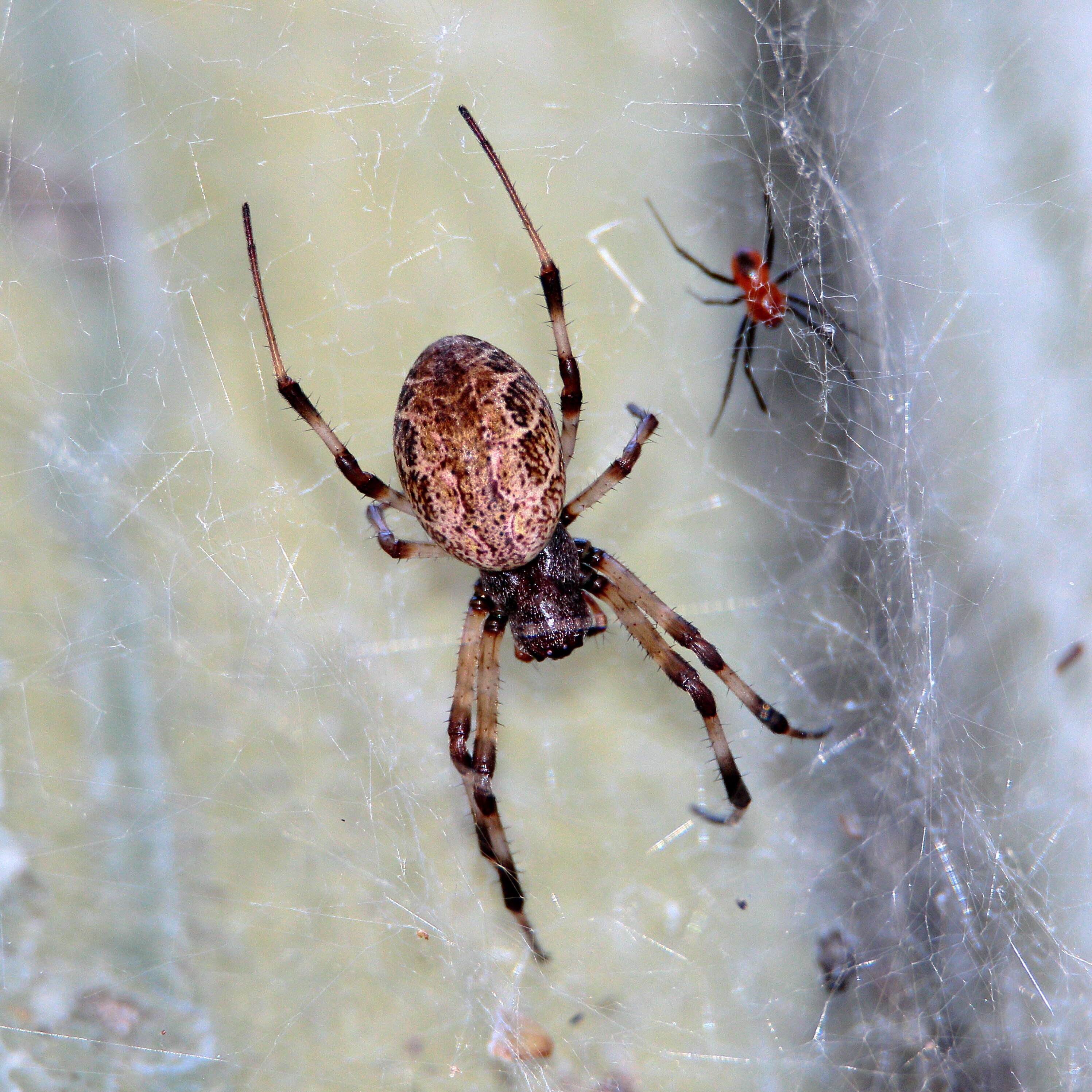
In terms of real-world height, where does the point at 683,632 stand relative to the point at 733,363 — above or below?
below

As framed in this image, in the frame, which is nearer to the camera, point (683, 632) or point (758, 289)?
point (683, 632)

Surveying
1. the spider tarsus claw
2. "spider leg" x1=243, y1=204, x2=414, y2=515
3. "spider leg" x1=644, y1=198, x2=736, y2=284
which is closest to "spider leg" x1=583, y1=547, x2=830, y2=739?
the spider tarsus claw

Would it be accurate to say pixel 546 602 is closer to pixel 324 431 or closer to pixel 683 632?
pixel 683 632

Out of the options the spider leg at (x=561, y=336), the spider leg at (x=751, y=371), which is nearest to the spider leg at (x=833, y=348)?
the spider leg at (x=751, y=371)

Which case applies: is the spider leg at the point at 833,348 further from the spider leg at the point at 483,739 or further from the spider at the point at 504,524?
the spider leg at the point at 483,739

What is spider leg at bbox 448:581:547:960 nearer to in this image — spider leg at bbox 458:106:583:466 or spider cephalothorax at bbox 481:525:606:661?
spider cephalothorax at bbox 481:525:606:661

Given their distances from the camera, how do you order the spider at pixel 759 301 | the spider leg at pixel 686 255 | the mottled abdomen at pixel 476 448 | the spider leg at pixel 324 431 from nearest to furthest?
1. the mottled abdomen at pixel 476 448
2. the spider leg at pixel 324 431
3. the spider at pixel 759 301
4. the spider leg at pixel 686 255

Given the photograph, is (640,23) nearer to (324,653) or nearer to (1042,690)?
(324,653)

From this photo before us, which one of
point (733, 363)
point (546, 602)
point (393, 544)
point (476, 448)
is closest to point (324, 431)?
point (393, 544)
